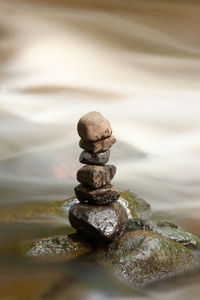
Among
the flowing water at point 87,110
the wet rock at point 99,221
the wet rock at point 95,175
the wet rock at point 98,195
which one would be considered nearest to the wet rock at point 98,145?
the wet rock at point 95,175

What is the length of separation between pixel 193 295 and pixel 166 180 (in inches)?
176

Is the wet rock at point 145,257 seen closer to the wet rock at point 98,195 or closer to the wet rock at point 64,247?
the wet rock at point 64,247

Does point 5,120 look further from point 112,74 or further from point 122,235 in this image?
point 122,235

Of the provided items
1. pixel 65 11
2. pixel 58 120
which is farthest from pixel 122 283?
pixel 65 11

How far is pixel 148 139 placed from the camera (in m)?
11.7

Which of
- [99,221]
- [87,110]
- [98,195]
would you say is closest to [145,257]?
[99,221]

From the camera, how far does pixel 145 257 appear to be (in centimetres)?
499

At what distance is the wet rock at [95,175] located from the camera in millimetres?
5141

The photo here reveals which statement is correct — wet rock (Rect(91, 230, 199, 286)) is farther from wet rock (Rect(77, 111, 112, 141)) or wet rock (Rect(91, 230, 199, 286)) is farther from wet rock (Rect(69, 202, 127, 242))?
wet rock (Rect(77, 111, 112, 141))

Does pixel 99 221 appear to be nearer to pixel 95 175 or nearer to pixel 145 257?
pixel 95 175

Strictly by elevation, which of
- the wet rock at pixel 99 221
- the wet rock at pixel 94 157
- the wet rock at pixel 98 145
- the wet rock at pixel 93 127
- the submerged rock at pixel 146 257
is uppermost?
the wet rock at pixel 93 127

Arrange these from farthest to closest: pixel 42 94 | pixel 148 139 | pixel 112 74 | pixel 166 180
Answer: pixel 112 74 → pixel 42 94 → pixel 148 139 → pixel 166 180

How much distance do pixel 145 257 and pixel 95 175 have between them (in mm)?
858

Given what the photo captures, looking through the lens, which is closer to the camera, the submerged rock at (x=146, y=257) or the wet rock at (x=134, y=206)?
the submerged rock at (x=146, y=257)
